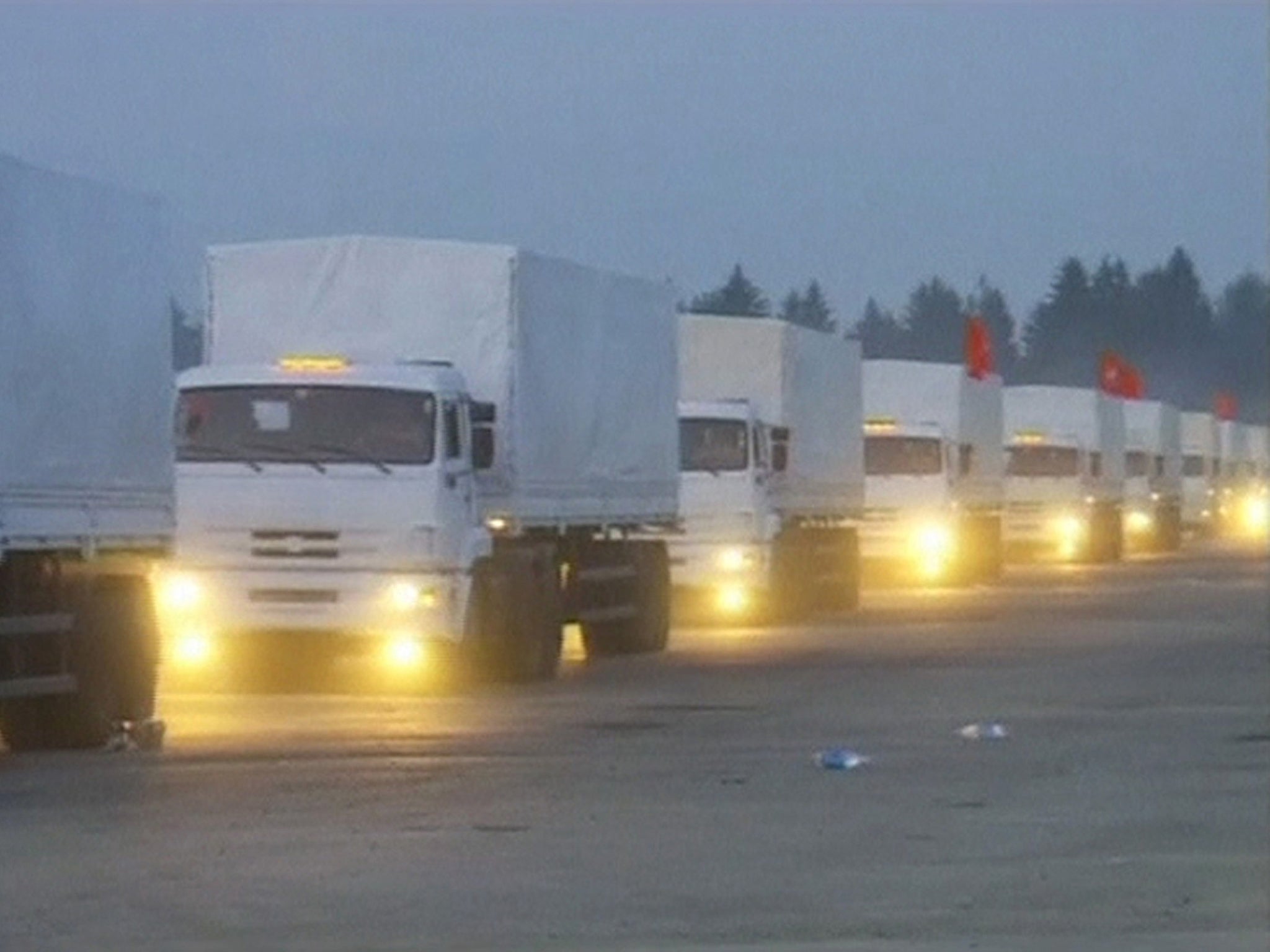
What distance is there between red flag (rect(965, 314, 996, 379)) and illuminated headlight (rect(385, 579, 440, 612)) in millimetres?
35069

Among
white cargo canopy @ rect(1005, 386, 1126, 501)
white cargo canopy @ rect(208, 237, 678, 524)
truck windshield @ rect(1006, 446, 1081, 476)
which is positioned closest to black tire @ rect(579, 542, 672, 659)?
white cargo canopy @ rect(208, 237, 678, 524)

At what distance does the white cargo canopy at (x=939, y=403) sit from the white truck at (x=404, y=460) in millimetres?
24123

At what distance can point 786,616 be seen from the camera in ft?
165

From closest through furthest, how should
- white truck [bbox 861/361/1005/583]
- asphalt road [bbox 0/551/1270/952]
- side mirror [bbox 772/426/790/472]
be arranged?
asphalt road [bbox 0/551/1270/952]
side mirror [bbox 772/426/790/472]
white truck [bbox 861/361/1005/583]

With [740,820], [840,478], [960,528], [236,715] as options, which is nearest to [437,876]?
[740,820]

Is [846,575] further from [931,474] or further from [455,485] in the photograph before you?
[455,485]

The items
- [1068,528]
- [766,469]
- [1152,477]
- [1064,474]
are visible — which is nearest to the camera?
[766,469]

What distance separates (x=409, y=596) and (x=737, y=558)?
14.2 meters

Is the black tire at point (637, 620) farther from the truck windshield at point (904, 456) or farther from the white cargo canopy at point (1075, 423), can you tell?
the white cargo canopy at point (1075, 423)

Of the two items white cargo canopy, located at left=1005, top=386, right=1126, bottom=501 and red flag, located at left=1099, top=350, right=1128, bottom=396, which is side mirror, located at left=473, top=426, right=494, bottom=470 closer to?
white cargo canopy, located at left=1005, top=386, right=1126, bottom=501

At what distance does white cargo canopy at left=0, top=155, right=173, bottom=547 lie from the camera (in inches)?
999

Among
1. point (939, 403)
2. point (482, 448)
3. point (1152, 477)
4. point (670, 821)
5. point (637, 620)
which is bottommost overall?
point (670, 821)

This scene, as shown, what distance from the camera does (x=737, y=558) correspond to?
153ft

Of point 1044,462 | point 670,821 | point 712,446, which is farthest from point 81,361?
point 1044,462
